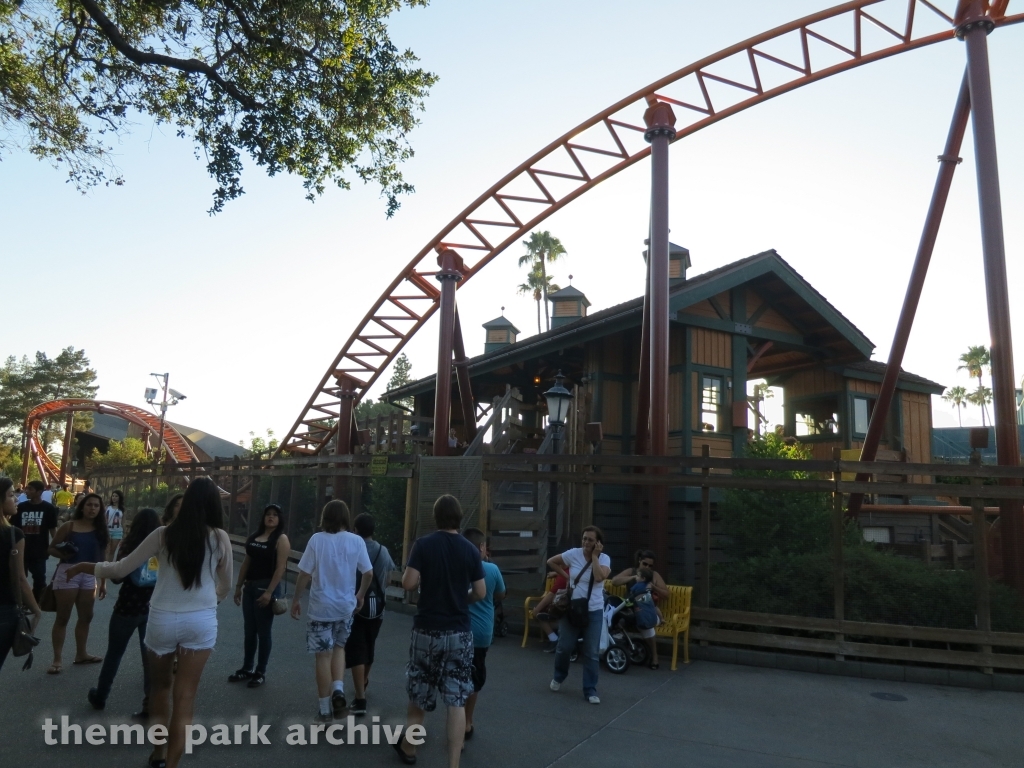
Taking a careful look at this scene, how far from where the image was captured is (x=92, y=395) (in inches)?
2943

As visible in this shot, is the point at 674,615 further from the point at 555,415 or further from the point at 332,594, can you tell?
the point at 332,594

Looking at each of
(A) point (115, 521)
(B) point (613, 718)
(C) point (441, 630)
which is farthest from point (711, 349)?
(C) point (441, 630)

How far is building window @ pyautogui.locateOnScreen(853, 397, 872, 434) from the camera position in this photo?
1948cm

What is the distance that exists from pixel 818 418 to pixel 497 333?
1116cm

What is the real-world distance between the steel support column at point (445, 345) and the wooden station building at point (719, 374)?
0.97 m

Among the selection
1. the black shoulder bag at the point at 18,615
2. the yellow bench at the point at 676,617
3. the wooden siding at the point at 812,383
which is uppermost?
the wooden siding at the point at 812,383

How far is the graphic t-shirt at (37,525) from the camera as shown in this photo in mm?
8336

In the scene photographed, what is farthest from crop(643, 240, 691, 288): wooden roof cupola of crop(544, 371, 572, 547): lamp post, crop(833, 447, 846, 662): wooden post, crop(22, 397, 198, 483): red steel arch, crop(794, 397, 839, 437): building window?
crop(22, 397, 198, 483): red steel arch

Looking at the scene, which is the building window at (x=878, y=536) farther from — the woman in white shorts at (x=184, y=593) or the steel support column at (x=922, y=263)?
the woman in white shorts at (x=184, y=593)

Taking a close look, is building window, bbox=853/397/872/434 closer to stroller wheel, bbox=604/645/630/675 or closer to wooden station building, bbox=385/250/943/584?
wooden station building, bbox=385/250/943/584

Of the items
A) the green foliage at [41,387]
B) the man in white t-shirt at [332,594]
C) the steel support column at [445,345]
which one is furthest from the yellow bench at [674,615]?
the green foliage at [41,387]

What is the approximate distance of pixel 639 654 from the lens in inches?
368

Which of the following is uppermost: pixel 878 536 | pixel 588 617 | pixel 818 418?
pixel 818 418

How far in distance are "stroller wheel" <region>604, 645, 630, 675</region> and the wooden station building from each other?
388 centimetres
